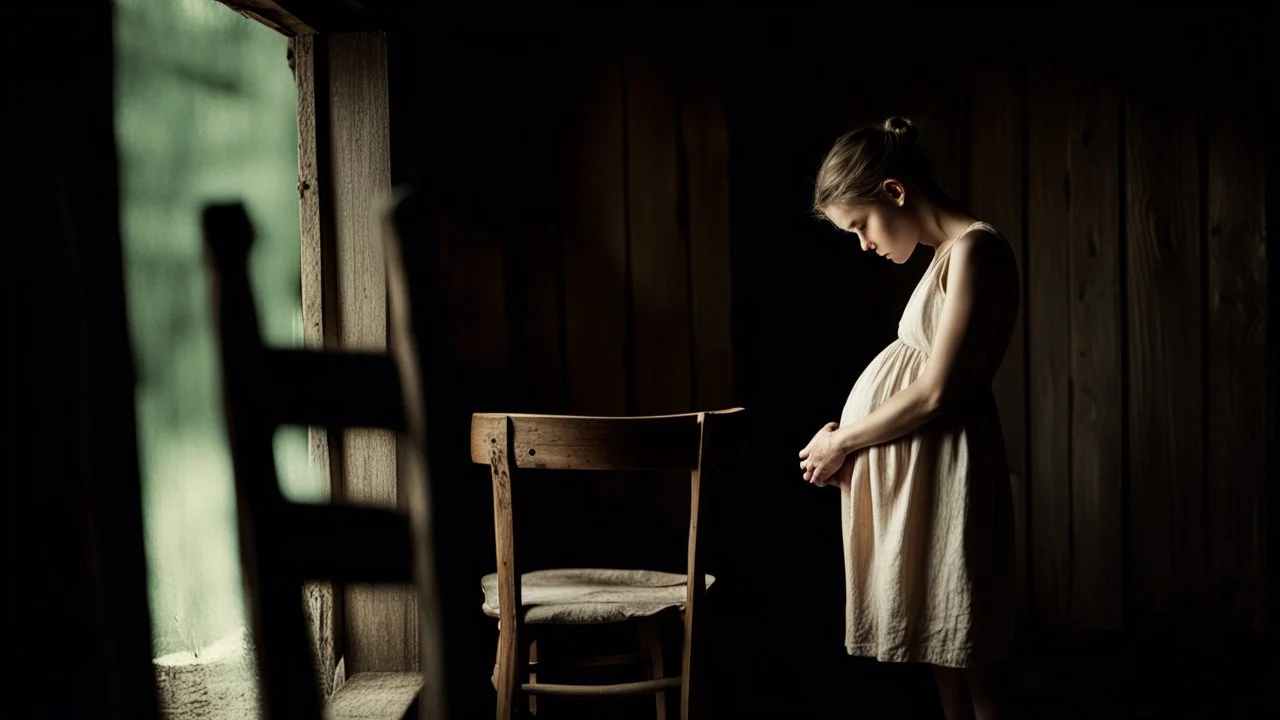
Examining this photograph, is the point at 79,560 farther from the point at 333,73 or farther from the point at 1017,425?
the point at 1017,425

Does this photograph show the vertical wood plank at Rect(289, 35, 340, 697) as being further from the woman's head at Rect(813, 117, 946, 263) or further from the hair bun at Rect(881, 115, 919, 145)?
the hair bun at Rect(881, 115, 919, 145)

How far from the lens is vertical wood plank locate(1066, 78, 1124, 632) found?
96.3 inches

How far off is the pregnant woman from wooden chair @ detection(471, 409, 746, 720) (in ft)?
0.82

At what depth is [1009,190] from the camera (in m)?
2.48

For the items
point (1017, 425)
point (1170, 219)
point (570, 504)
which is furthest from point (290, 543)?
point (1170, 219)

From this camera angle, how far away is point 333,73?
225 centimetres

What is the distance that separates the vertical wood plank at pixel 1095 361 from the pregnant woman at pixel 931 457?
0.97 metres

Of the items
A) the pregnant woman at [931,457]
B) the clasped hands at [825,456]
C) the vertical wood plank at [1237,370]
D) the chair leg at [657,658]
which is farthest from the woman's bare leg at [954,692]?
the vertical wood plank at [1237,370]

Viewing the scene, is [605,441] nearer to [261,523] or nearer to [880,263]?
[261,523]

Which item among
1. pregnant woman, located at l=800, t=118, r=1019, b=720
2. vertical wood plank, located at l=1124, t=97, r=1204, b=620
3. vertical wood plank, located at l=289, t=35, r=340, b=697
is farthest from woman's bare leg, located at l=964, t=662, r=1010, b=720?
vertical wood plank, located at l=289, t=35, r=340, b=697

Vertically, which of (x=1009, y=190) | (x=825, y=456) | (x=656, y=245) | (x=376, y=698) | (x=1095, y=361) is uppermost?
(x=1009, y=190)

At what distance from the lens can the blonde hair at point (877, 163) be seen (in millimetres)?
1691

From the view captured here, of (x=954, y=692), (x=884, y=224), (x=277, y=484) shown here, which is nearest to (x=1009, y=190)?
(x=884, y=224)

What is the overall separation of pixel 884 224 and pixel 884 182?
0.28 ft
